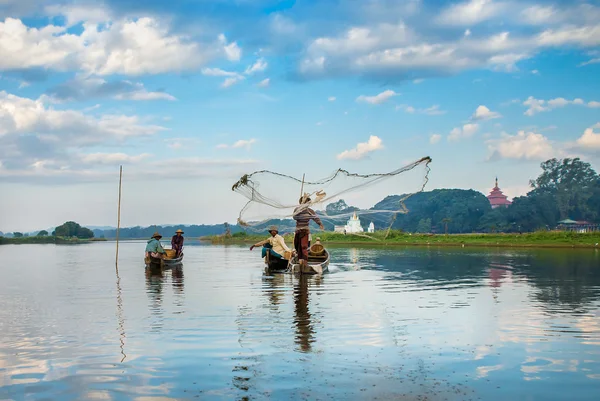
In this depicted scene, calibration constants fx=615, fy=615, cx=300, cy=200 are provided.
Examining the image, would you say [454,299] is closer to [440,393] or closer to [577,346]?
[577,346]

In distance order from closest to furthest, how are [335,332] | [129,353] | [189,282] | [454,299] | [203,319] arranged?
[129,353] < [335,332] < [203,319] < [454,299] < [189,282]

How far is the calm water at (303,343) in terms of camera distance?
7.90m

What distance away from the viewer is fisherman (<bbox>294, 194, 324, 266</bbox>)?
23422 millimetres

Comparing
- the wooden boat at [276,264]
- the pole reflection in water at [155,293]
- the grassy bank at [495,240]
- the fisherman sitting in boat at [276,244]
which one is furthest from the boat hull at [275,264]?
the grassy bank at [495,240]

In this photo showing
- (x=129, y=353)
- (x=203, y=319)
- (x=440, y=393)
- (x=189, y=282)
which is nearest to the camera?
(x=440, y=393)

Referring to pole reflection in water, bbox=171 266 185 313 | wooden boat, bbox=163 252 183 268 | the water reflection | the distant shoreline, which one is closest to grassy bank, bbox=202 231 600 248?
wooden boat, bbox=163 252 183 268

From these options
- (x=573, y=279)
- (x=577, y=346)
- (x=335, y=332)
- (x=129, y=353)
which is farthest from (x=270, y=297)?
(x=573, y=279)

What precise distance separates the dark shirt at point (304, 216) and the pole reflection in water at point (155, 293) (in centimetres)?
567

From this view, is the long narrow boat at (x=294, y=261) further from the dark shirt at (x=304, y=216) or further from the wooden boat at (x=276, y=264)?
the dark shirt at (x=304, y=216)

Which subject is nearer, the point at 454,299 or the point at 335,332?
the point at 335,332

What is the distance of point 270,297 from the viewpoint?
1770 centimetres

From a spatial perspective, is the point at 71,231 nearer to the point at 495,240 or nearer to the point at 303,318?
the point at 495,240

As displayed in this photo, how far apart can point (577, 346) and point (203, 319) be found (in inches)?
295

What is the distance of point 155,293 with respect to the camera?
1928cm
